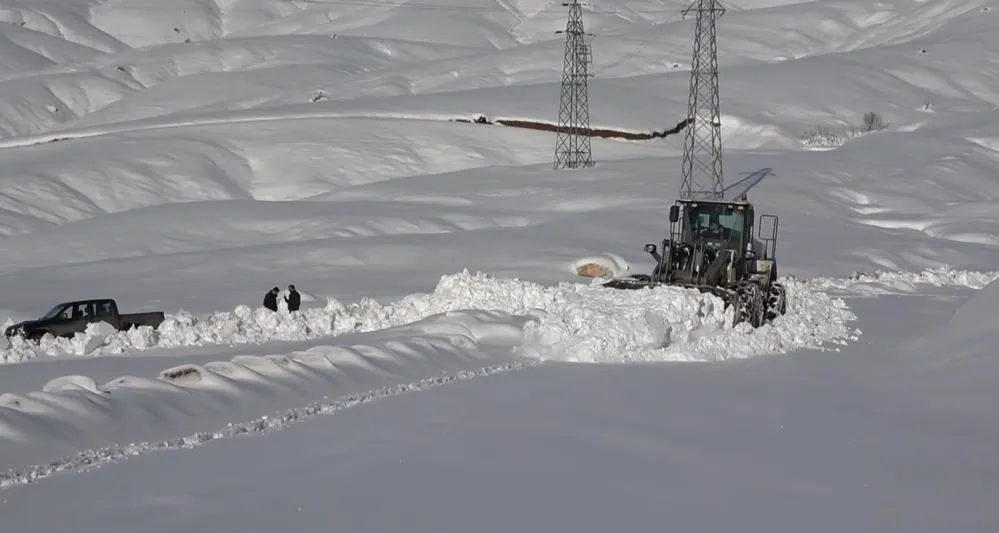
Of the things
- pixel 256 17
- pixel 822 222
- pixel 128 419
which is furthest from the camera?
pixel 256 17

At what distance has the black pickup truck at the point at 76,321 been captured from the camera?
1859cm

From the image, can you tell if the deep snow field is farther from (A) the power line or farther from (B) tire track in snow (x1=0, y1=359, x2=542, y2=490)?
(A) the power line

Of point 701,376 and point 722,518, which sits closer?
point 722,518

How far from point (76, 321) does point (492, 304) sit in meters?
6.44

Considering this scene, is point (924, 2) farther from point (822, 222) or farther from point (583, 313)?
point (583, 313)

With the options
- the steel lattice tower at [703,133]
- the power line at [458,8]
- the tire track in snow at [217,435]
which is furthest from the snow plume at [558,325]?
the power line at [458,8]

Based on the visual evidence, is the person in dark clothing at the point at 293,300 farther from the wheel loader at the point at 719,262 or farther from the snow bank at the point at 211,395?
the wheel loader at the point at 719,262

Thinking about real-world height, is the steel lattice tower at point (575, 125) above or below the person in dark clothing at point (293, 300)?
above

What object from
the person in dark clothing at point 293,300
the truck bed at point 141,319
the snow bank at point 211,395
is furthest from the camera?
the person in dark clothing at point 293,300

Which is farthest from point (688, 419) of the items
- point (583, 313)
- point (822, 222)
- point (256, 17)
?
point (256, 17)

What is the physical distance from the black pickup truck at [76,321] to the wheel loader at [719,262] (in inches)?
290

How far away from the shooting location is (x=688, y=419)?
11.9 m

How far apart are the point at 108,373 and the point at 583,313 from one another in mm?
6036

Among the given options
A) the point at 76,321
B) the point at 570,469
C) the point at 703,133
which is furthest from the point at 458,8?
the point at 570,469
